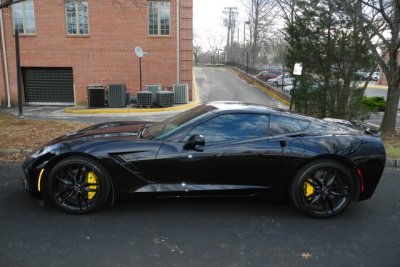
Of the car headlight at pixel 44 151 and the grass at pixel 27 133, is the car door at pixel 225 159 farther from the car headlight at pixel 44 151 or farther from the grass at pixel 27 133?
the grass at pixel 27 133

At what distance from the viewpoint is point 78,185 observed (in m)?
3.91

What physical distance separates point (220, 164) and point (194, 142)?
0.40 meters

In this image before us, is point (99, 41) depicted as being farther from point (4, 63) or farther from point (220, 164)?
point (220, 164)

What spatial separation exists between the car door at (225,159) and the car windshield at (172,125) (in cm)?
18

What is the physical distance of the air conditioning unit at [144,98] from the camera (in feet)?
51.2

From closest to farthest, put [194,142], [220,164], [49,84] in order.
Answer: [194,142] → [220,164] → [49,84]

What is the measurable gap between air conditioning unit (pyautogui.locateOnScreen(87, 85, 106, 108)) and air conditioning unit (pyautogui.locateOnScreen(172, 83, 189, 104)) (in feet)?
11.0

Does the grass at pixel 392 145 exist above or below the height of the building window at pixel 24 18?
below

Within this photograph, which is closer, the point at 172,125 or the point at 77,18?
the point at 172,125

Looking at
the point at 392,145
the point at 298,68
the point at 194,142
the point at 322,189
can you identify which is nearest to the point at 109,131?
the point at 194,142

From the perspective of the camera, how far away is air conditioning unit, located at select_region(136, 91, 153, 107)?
15.6 meters

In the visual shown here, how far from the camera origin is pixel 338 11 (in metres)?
9.35

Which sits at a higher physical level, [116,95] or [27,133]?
[116,95]

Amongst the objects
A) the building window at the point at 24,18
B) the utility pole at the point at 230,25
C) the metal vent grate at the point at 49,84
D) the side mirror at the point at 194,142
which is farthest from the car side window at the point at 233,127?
the utility pole at the point at 230,25
